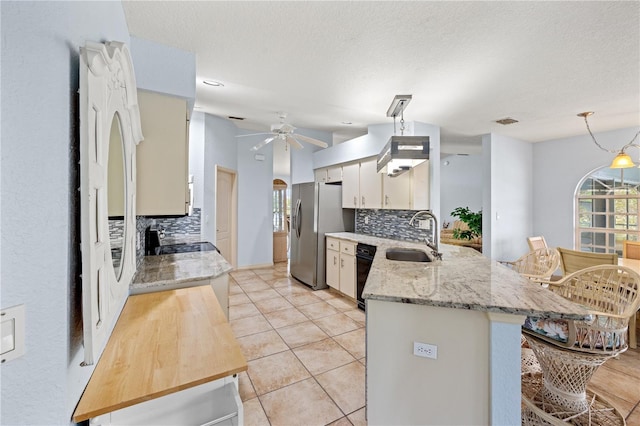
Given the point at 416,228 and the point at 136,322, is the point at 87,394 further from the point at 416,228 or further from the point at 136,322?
the point at 416,228

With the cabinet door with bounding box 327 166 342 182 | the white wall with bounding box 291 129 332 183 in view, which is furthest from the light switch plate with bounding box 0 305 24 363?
the white wall with bounding box 291 129 332 183

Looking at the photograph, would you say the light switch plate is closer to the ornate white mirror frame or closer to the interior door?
the ornate white mirror frame

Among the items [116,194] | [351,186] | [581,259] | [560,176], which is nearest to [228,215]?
[351,186]

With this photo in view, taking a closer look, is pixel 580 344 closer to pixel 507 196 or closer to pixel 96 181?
pixel 96 181

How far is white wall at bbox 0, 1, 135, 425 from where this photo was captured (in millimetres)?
601

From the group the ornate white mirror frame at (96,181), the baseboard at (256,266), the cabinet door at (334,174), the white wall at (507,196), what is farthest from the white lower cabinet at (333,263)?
the ornate white mirror frame at (96,181)

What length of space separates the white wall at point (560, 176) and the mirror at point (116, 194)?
6.15 meters

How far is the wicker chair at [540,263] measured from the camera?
2883mm

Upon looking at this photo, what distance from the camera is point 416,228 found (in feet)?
12.5

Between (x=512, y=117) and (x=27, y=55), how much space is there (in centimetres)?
453

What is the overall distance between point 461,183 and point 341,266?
555cm

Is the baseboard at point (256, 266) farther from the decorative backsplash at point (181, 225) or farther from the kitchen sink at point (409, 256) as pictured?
the kitchen sink at point (409, 256)

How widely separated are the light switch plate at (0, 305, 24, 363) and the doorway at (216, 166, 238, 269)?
4.52 metres

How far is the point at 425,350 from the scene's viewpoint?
58.6 inches
